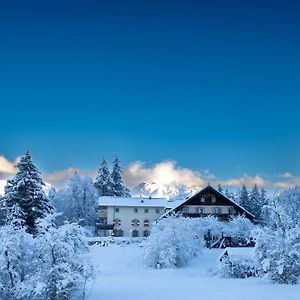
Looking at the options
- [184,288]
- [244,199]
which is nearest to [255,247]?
[184,288]

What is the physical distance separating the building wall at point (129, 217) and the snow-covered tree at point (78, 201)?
18.7 ft

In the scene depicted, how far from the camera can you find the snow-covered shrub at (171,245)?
40.6 m

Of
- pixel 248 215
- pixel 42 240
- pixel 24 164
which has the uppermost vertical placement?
pixel 24 164

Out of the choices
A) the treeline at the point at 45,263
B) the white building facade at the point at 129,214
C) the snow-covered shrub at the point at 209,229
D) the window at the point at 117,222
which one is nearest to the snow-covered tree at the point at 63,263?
the treeline at the point at 45,263

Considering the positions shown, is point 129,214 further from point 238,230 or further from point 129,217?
point 238,230

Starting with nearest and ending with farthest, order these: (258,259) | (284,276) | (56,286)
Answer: (56,286)
(284,276)
(258,259)

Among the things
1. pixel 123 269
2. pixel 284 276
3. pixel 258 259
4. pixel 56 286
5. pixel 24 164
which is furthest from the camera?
pixel 24 164

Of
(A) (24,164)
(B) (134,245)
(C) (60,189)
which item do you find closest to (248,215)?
(B) (134,245)

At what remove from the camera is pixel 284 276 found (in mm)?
29234

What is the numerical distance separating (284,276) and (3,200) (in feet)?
91.4

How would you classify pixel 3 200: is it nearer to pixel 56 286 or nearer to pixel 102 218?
pixel 56 286

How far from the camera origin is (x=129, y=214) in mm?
76125

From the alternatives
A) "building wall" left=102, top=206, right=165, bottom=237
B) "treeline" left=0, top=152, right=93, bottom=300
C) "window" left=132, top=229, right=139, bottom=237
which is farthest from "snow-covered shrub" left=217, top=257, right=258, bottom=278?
"window" left=132, top=229, right=139, bottom=237

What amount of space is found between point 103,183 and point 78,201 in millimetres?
9378
